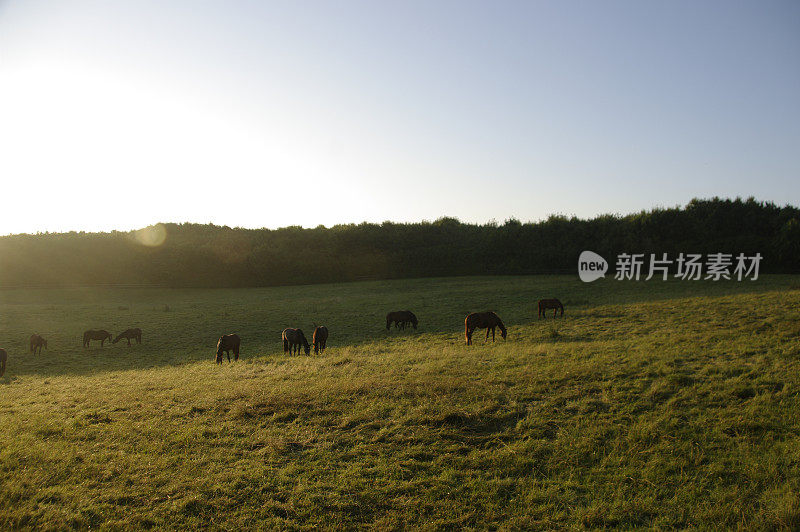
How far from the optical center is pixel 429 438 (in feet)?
30.6

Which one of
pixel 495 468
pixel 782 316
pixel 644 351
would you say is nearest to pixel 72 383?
pixel 495 468

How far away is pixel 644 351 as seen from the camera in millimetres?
15961

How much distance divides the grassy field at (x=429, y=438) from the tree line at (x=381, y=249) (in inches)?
1700

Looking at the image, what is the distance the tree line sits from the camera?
59406 millimetres

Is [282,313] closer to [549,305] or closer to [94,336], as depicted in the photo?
[94,336]

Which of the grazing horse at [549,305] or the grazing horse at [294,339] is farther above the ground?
the grazing horse at [549,305]

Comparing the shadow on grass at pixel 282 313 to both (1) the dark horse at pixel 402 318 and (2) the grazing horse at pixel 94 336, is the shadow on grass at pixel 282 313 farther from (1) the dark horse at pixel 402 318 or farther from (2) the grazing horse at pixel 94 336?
(1) the dark horse at pixel 402 318

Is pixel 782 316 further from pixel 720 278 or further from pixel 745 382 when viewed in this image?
pixel 720 278

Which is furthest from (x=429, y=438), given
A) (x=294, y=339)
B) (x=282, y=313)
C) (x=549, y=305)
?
(x=282, y=313)

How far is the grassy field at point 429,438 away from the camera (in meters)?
6.94

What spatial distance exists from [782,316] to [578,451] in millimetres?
19033

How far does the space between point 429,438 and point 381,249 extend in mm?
62662

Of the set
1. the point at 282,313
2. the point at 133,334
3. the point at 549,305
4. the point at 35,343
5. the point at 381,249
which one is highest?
the point at 381,249

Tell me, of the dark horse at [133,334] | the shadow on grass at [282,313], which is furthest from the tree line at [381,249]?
the dark horse at [133,334]
